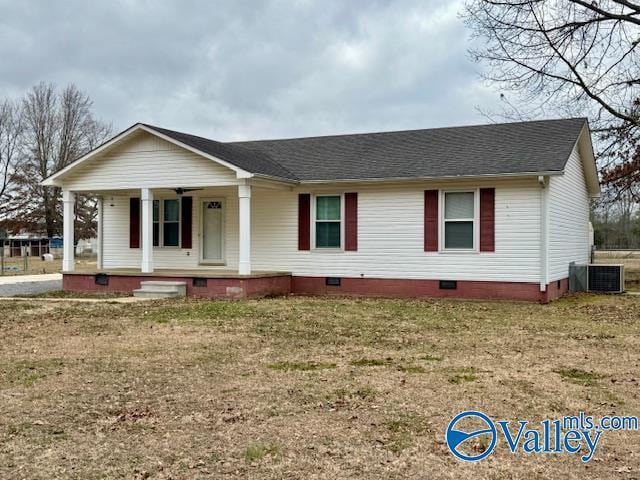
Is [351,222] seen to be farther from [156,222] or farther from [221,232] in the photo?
[156,222]

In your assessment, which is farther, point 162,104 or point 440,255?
point 162,104

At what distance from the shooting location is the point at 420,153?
15898 millimetres

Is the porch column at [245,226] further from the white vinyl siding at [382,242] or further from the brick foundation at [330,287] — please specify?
the white vinyl siding at [382,242]

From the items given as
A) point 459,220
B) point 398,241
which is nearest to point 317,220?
point 398,241

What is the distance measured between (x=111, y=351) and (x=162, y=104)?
24.0m

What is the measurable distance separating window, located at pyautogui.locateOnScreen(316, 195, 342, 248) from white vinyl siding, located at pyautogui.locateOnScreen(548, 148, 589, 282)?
4.95 metres

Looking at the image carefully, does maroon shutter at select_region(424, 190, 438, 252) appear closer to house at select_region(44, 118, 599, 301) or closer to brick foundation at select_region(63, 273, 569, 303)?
house at select_region(44, 118, 599, 301)

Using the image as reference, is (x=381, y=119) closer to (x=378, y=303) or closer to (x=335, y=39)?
(x=335, y=39)

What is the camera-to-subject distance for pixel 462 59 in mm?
18531

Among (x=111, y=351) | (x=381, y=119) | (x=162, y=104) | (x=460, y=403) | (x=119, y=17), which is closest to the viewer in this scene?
(x=460, y=403)

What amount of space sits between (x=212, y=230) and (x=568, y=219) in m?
9.42

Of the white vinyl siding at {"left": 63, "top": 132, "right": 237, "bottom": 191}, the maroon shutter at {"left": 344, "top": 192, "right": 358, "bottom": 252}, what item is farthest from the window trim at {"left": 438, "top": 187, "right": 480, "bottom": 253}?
the white vinyl siding at {"left": 63, "top": 132, "right": 237, "bottom": 191}

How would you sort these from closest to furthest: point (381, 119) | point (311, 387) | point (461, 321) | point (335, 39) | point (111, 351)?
1. point (311, 387)
2. point (111, 351)
3. point (461, 321)
4. point (335, 39)
5. point (381, 119)

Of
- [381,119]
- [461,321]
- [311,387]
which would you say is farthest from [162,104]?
[311,387]
